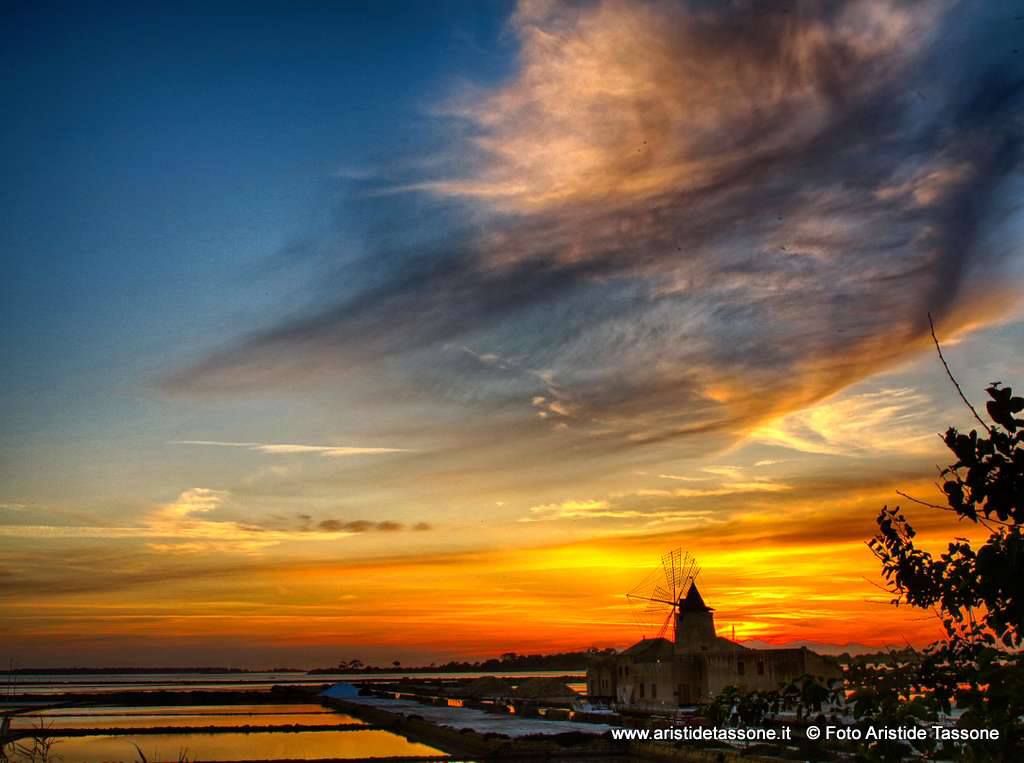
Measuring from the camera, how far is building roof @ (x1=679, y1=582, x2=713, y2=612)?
67831mm

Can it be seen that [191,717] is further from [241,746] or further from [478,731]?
[478,731]

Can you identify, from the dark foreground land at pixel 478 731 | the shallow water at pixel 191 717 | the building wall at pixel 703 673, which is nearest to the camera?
the dark foreground land at pixel 478 731

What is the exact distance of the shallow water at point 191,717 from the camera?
56.9m

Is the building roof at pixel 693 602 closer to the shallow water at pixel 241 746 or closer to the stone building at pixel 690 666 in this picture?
the stone building at pixel 690 666

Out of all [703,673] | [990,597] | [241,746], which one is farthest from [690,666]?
[990,597]

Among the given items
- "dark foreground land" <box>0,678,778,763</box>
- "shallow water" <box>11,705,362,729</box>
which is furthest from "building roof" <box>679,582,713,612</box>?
"shallow water" <box>11,705,362,729</box>

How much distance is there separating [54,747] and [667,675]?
36187 millimetres

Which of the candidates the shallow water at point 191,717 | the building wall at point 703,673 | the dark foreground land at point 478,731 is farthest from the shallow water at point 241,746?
the building wall at point 703,673

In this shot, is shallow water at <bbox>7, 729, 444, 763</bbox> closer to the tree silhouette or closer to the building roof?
the building roof

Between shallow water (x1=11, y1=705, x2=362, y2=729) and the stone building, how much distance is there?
1980 centimetres

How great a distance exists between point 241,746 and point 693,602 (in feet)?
123

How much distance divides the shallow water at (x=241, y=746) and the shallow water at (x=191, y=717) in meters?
6.66

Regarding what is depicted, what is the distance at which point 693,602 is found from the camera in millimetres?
68625

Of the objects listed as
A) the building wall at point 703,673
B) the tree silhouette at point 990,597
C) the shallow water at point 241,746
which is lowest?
the shallow water at point 241,746
